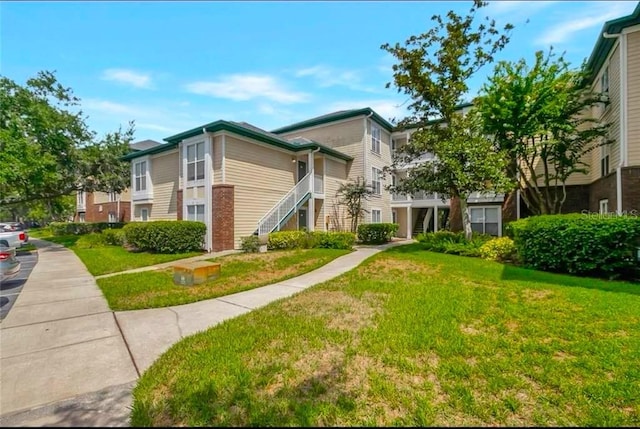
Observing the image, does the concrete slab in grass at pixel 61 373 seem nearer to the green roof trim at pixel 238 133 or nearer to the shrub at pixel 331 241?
the shrub at pixel 331 241

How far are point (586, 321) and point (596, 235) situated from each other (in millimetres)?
4309

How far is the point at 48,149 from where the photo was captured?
17.6m

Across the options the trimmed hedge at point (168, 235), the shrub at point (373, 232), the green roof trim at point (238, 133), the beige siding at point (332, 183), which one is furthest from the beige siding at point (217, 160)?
the shrub at point (373, 232)

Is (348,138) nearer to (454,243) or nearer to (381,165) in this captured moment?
(381,165)

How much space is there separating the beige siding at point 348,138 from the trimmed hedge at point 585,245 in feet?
41.4

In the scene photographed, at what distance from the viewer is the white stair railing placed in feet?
51.3

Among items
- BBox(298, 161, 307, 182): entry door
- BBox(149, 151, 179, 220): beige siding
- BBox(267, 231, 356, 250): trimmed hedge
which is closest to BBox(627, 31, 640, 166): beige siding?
BBox(267, 231, 356, 250): trimmed hedge

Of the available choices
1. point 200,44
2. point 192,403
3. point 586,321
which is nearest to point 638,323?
point 586,321

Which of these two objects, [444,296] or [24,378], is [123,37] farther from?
[444,296]

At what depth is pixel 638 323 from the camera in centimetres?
454

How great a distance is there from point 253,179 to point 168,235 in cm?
491

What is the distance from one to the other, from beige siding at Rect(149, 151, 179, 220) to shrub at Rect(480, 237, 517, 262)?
16.1m

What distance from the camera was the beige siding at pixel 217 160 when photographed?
14.5 meters

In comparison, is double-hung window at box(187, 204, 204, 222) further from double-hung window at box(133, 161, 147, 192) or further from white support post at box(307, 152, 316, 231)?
white support post at box(307, 152, 316, 231)
